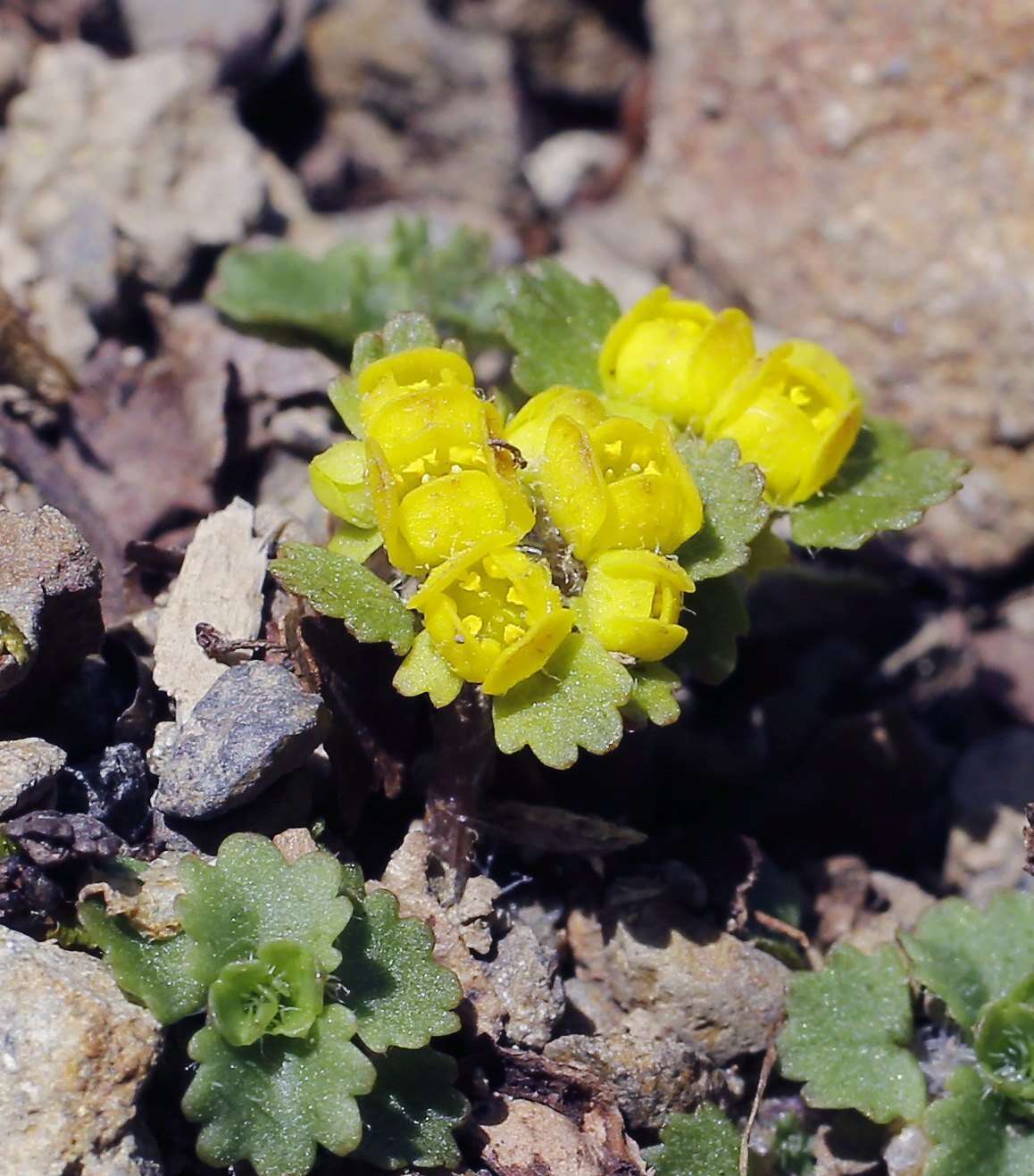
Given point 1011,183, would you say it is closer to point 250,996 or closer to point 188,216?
point 188,216

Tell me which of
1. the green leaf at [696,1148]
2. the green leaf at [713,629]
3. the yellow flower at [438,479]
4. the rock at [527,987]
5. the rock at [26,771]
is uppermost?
the yellow flower at [438,479]

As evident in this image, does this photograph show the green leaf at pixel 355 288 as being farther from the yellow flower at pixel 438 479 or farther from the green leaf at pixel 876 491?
the yellow flower at pixel 438 479

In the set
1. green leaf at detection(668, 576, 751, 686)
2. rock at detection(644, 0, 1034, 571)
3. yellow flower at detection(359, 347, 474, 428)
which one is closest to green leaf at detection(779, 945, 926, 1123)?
green leaf at detection(668, 576, 751, 686)

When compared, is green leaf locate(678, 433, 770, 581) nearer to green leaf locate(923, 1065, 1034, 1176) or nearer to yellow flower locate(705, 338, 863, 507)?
yellow flower locate(705, 338, 863, 507)

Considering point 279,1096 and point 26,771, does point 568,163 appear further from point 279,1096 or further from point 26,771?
point 279,1096

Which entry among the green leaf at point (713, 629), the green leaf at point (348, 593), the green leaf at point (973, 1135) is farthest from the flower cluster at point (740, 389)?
the green leaf at point (973, 1135)

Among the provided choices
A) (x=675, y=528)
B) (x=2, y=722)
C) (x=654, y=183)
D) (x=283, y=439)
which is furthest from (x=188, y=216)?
(x=675, y=528)

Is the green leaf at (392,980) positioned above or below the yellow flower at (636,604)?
below
